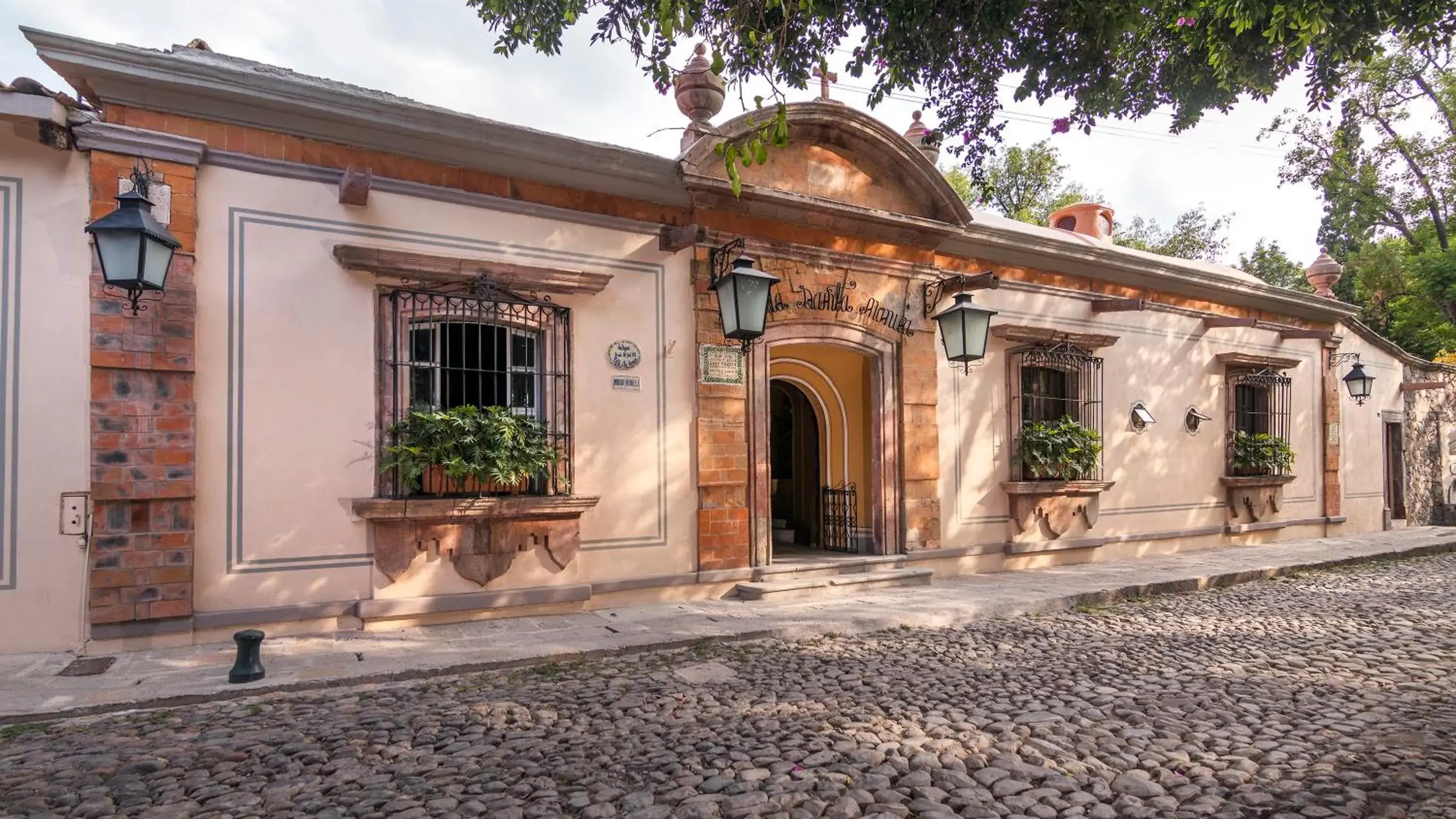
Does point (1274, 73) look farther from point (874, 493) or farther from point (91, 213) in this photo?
point (91, 213)

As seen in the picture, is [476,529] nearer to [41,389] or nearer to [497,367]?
[497,367]

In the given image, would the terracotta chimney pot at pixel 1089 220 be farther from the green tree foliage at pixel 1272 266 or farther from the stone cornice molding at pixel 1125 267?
the green tree foliage at pixel 1272 266

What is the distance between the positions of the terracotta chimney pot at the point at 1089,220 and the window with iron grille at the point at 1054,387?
384cm

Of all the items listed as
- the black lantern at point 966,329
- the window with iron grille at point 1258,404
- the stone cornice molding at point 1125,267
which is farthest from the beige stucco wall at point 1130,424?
the black lantern at point 966,329

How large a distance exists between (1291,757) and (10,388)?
23.5 feet

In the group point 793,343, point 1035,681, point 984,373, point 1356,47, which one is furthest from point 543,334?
point 1356,47

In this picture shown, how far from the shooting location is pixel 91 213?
5.31m

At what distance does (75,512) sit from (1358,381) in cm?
1594

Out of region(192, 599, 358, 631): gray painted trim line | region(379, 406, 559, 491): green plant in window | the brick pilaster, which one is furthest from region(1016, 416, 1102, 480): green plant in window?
region(192, 599, 358, 631): gray painted trim line

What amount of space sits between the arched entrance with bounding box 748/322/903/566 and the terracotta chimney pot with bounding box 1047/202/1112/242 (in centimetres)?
615

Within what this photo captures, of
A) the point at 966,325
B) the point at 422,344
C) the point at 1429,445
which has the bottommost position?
the point at 1429,445

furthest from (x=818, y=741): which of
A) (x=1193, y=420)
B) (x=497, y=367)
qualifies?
(x=1193, y=420)

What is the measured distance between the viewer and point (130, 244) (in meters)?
4.87

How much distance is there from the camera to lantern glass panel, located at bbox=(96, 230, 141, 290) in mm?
4867
